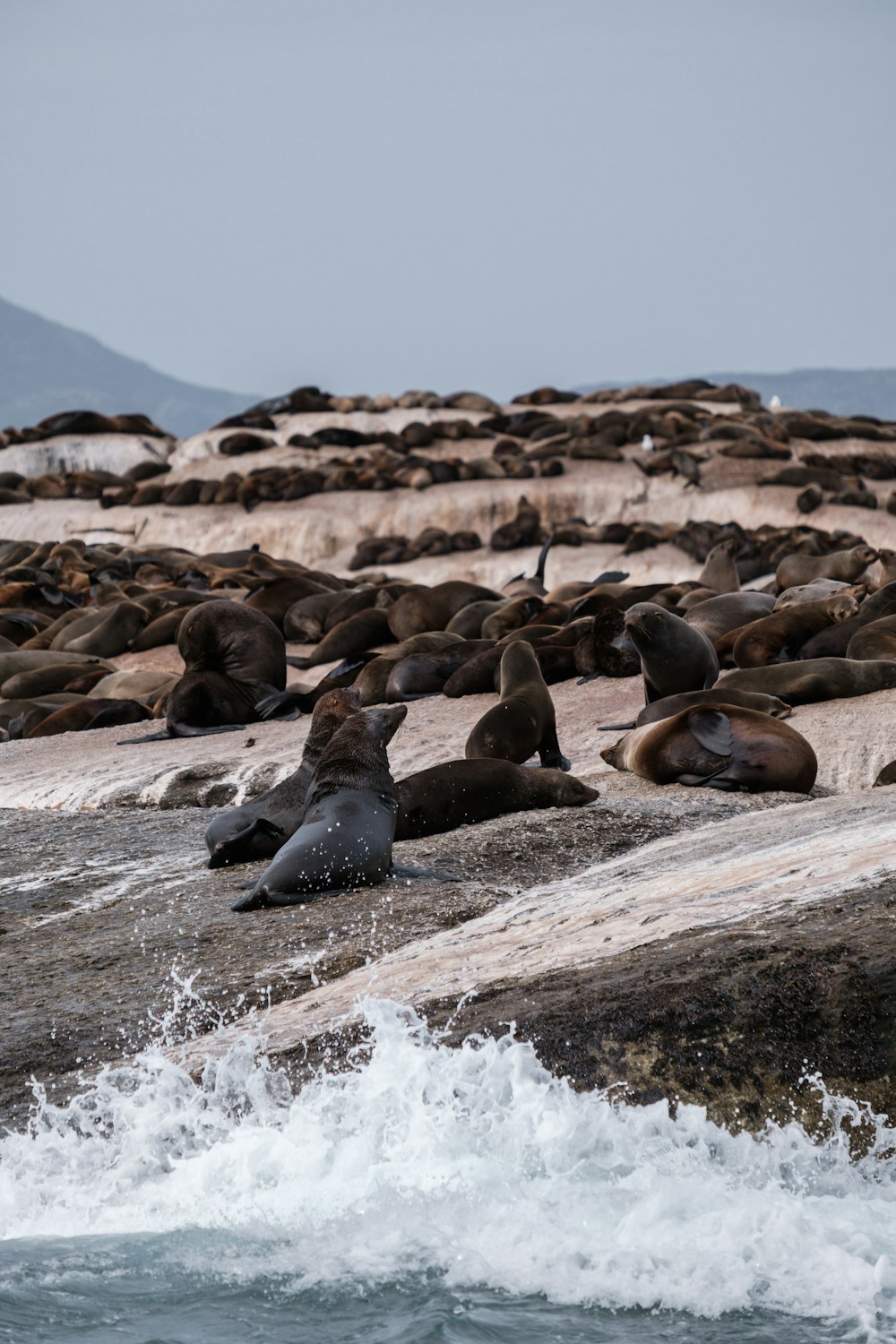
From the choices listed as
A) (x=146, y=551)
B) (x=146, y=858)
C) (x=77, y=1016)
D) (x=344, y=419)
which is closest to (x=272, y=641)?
(x=146, y=858)

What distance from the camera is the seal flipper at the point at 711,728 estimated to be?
7.87 metres

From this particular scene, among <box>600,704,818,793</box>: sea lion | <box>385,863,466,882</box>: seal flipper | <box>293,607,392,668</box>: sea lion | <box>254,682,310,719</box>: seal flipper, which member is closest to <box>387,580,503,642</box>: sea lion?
<box>293,607,392,668</box>: sea lion

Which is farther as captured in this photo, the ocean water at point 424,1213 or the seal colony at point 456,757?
the seal colony at point 456,757

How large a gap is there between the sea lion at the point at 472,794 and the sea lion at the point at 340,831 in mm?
631

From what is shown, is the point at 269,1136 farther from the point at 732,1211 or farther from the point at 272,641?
the point at 272,641

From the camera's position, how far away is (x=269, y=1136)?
11.8 ft

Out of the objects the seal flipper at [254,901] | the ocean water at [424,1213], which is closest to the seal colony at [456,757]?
the seal flipper at [254,901]

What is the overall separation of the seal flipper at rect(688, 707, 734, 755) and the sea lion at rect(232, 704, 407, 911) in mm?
2487

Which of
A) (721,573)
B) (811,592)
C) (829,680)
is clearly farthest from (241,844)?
(721,573)

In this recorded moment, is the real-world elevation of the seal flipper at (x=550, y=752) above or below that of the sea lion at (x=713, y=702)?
below

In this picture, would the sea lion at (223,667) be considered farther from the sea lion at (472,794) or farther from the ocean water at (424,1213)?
the ocean water at (424,1213)

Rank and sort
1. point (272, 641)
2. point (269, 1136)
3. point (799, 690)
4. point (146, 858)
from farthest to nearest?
point (272, 641)
point (799, 690)
point (146, 858)
point (269, 1136)

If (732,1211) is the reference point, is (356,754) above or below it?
above

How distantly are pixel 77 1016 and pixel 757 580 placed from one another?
1784cm
